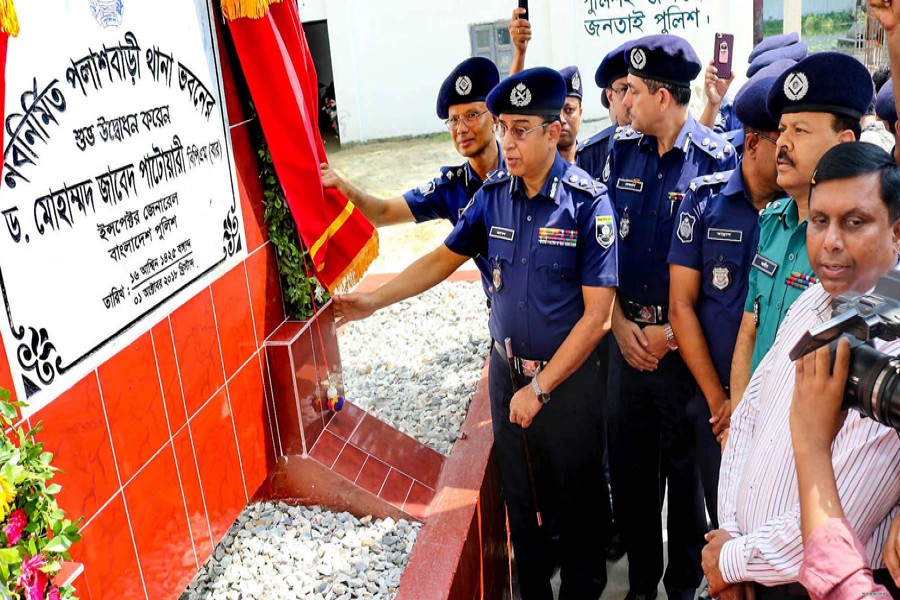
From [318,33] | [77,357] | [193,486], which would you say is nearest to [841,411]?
[77,357]

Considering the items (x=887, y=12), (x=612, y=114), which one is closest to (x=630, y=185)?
(x=612, y=114)

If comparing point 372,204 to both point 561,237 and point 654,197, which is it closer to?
point 561,237

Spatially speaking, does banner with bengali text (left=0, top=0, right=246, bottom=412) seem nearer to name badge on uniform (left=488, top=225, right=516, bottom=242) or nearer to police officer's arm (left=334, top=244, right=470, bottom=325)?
police officer's arm (left=334, top=244, right=470, bottom=325)

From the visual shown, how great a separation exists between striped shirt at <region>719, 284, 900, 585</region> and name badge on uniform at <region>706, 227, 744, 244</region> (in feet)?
3.04

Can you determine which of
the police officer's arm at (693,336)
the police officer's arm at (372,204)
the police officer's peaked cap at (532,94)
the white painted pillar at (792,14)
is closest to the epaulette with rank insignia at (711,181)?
the police officer's arm at (693,336)

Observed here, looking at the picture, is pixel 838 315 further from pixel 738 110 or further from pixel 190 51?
pixel 190 51

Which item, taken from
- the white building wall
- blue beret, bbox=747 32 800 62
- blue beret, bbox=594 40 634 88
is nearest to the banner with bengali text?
blue beret, bbox=594 40 634 88

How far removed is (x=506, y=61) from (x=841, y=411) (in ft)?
47.8

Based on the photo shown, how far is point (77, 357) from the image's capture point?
218 cm

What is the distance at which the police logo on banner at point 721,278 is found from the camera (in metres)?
2.92

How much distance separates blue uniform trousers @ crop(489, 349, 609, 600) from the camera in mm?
3188

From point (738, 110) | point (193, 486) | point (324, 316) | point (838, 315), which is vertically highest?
point (738, 110)

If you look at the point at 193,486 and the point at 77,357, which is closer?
the point at 77,357

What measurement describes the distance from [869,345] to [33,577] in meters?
1.64
